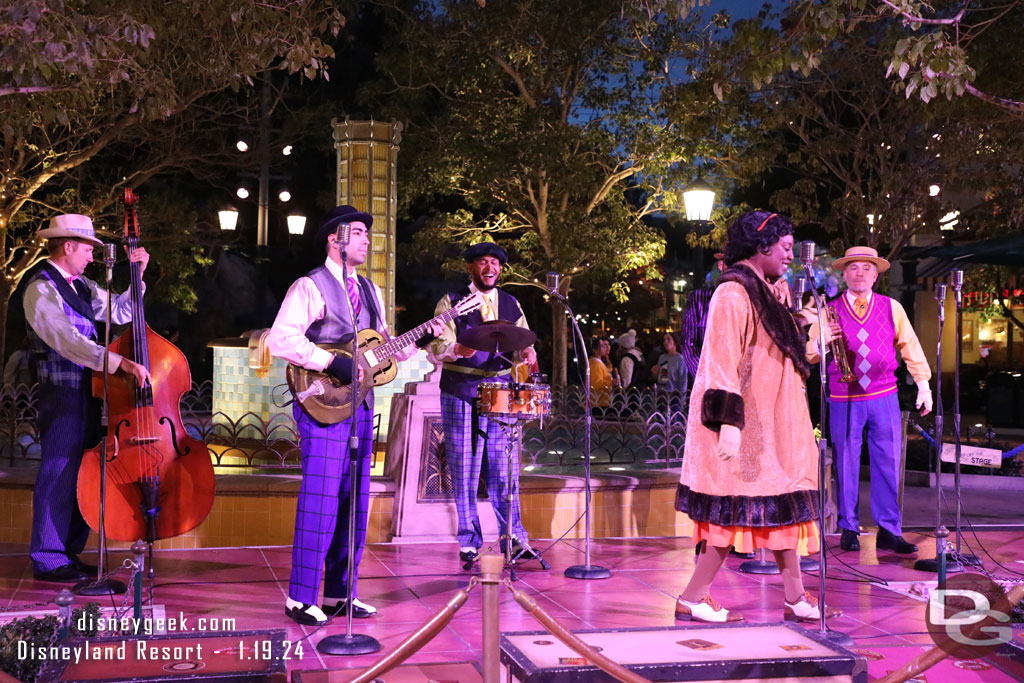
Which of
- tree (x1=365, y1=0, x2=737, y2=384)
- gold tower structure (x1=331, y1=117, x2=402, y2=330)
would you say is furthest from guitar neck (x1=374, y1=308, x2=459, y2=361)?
tree (x1=365, y1=0, x2=737, y2=384)

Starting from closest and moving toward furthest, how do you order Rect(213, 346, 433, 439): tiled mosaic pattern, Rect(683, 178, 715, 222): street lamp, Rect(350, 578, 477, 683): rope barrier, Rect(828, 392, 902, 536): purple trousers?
1. Rect(350, 578, 477, 683): rope barrier
2. Rect(828, 392, 902, 536): purple trousers
3. Rect(213, 346, 433, 439): tiled mosaic pattern
4. Rect(683, 178, 715, 222): street lamp

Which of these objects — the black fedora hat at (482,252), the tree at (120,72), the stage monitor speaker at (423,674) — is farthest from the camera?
the black fedora hat at (482,252)

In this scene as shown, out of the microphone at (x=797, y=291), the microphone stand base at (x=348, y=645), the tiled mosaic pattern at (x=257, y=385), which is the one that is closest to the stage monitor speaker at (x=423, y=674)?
the microphone stand base at (x=348, y=645)

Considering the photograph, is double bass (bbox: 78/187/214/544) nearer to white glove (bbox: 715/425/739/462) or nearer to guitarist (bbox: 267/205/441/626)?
guitarist (bbox: 267/205/441/626)

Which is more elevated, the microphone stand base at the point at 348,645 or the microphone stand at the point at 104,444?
the microphone stand at the point at 104,444

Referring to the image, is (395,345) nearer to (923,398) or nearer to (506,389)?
(506,389)

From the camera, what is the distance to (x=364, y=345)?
5.62 meters

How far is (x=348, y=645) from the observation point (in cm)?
511

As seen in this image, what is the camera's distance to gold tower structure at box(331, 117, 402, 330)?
1236cm

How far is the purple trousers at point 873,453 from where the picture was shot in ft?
26.0

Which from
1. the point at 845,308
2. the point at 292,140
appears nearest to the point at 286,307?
the point at 845,308

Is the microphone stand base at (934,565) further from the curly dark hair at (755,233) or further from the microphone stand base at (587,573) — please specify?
the curly dark hair at (755,233)

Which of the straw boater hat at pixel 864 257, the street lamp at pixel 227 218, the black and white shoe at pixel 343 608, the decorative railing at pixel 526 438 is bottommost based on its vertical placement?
the black and white shoe at pixel 343 608

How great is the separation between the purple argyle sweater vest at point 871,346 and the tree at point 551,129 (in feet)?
34.8
